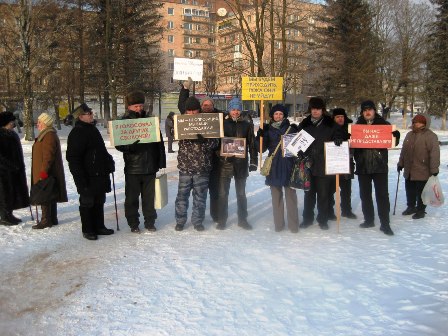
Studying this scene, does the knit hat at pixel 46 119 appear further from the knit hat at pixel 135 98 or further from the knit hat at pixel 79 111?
the knit hat at pixel 135 98

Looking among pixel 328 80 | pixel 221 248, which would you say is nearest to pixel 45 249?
pixel 221 248

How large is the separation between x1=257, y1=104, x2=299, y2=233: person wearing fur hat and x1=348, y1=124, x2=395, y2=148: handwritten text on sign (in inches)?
35.2

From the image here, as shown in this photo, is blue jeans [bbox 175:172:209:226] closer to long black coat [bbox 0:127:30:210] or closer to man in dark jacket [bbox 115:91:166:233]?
man in dark jacket [bbox 115:91:166:233]

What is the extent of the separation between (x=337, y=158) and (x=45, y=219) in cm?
469

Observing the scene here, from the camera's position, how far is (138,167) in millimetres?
6383

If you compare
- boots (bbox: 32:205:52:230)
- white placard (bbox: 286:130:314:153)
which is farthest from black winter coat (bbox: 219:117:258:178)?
boots (bbox: 32:205:52:230)

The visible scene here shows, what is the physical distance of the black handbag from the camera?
21.4ft

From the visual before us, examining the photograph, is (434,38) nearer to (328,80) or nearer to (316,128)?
(328,80)

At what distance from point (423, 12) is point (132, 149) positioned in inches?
1618

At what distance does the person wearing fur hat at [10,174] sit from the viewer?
6871mm

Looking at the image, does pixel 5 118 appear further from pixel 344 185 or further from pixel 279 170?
pixel 344 185

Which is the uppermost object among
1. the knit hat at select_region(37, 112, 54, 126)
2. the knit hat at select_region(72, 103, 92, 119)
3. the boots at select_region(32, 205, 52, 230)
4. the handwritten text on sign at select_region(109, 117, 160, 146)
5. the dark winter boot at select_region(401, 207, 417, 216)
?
the knit hat at select_region(72, 103, 92, 119)

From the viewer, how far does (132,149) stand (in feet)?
20.7

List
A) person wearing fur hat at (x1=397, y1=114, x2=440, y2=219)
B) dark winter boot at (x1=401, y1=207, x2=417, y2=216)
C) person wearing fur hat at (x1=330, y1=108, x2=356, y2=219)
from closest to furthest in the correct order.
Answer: person wearing fur hat at (x1=397, y1=114, x2=440, y2=219) → person wearing fur hat at (x1=330, y1=108, x2=356, y2=219) → dark winter boot at (x1=401, y1=207, x2=417, y2=216)
